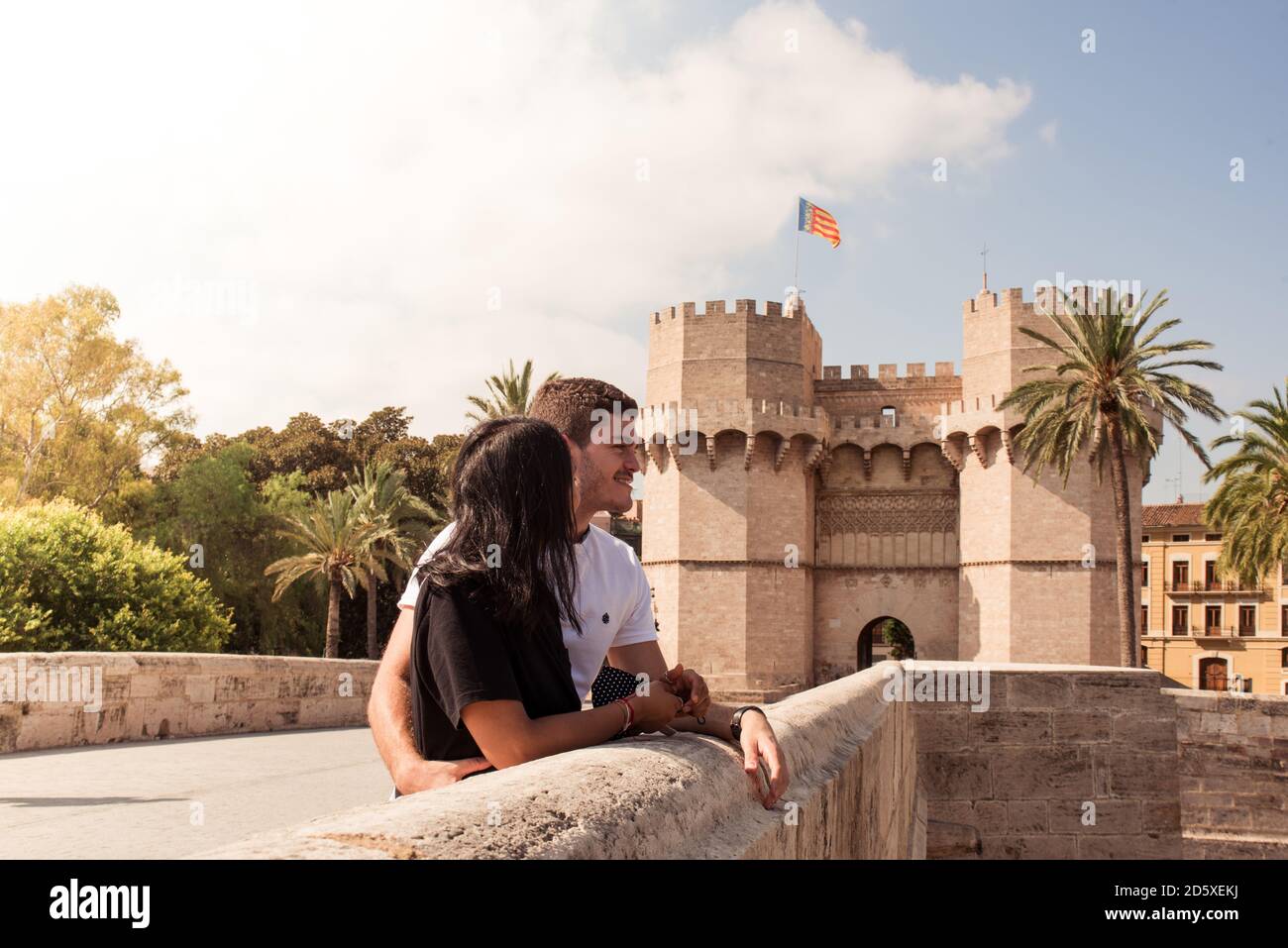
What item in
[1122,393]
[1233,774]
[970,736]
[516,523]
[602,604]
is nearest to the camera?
[516,523]

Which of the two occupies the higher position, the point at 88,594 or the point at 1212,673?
the point at 88,594

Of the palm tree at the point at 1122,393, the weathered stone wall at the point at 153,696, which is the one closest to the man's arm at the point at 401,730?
the weathered stone wall at the point at 153,696

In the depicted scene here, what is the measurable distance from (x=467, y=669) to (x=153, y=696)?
8098 mm

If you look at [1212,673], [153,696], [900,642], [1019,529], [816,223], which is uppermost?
[816,223]

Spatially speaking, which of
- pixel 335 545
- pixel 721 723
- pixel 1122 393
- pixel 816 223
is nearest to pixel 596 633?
pixel 721 723

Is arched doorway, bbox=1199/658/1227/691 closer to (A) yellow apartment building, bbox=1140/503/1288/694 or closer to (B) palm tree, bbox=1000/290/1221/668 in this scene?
(A) yellow apartment building, bbox=1140/503/1288/694

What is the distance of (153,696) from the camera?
9070 mm

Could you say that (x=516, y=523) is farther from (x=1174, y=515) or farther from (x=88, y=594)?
(x=1174, y=515)

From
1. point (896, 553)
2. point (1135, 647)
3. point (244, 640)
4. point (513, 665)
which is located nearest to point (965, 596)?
point (896, 553)

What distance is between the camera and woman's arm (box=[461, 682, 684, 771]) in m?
1.98

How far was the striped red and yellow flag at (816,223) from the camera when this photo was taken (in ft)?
107

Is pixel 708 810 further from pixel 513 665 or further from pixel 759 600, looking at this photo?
pixel 759 600

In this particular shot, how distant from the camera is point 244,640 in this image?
3478cm
